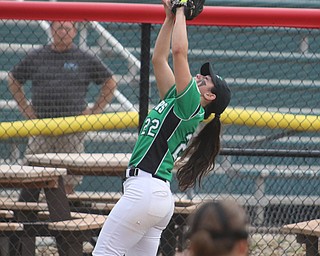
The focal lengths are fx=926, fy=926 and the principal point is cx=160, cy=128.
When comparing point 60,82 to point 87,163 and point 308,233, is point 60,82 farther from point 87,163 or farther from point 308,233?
point 308,233

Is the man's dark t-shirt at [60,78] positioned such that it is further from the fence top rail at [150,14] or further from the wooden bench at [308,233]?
the wooden bench at [308,233]

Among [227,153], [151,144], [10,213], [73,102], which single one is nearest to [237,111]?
[227,153]

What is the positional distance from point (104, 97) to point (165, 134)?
2.48 m

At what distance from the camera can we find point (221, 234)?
9.77 feet

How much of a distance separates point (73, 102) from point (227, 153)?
4.69 ft

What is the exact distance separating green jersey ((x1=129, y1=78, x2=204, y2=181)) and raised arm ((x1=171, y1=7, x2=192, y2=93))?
0.23 feet

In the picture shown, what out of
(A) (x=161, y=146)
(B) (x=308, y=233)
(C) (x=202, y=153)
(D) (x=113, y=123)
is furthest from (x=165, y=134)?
(D) (x=113, y=123)

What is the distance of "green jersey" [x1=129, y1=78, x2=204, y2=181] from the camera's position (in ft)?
16.9

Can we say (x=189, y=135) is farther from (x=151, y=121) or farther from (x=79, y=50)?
(x=79, y=50)

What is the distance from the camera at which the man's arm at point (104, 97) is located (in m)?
7.59

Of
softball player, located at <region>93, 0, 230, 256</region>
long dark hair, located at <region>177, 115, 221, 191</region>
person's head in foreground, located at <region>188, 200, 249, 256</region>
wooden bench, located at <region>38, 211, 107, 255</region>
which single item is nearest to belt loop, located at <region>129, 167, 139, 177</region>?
softball player, located at <region>93, 0, 230, 256</region>

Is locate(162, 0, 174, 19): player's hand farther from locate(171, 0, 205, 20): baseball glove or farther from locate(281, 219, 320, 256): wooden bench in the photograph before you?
locate(281, 219, 320, 256): wooden bench

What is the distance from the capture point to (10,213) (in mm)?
6945

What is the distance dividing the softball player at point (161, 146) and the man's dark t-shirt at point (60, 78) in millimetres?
2229
